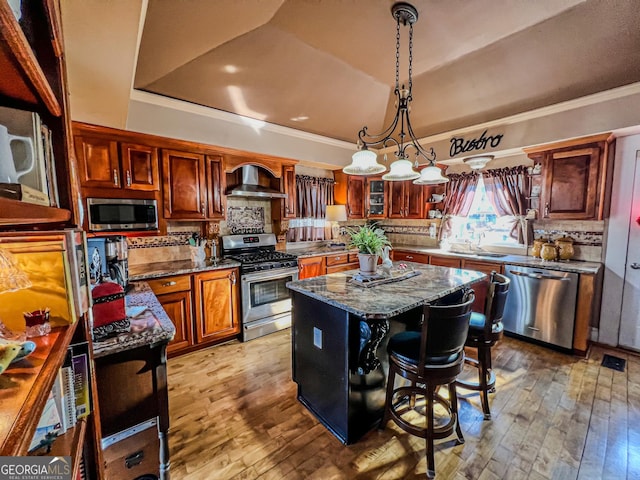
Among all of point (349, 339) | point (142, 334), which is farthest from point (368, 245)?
point (142, 334)

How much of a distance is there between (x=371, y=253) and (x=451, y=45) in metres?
2.18

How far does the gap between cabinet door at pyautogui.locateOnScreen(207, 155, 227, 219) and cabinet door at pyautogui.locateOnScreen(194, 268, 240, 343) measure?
728 millimetres

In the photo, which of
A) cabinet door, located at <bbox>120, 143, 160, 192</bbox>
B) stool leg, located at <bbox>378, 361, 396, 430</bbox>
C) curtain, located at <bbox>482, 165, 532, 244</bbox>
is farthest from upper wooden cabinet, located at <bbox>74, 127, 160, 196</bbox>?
curtain, located at <bbox>482, 165, 532, 244</bbox>

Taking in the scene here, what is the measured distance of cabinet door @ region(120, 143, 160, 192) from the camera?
108 inches

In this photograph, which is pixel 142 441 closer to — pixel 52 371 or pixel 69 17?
pixel 52 371

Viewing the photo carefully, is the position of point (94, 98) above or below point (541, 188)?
above

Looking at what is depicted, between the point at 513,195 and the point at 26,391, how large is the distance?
4734 mm

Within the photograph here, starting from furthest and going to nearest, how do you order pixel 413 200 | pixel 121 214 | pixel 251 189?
pixel 413 200, pixel 251 189, pixel 121 214

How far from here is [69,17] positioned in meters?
1.15

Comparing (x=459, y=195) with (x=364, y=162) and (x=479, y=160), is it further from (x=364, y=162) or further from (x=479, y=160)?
(x=364, y=162)

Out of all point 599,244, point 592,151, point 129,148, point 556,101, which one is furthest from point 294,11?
point 599,244

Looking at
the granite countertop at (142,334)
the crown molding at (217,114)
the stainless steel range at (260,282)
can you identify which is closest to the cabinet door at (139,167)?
the crown molding at (217,114)

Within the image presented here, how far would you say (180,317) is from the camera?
9.75ft

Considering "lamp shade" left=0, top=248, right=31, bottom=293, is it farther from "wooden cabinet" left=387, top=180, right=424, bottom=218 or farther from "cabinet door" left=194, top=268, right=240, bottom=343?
"wooden cabinet" left=387, top=180, right=424, bottom=218
